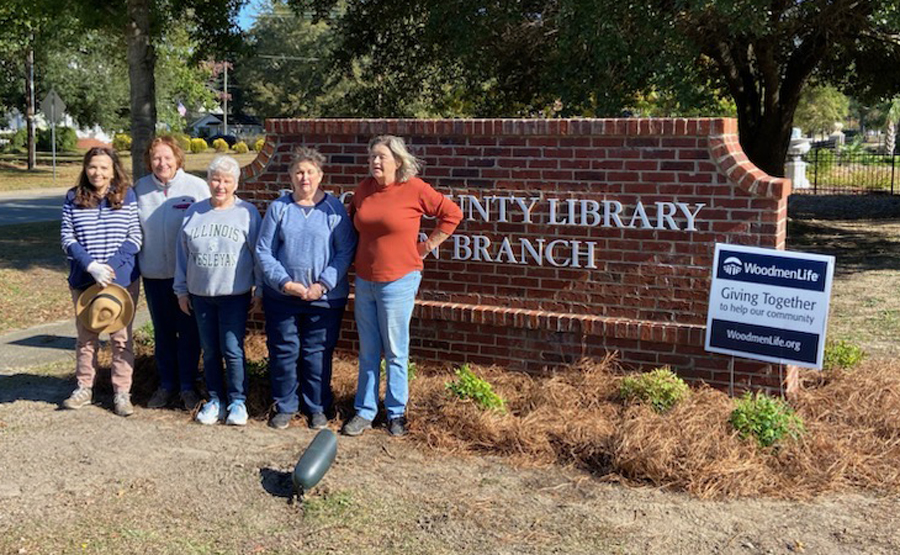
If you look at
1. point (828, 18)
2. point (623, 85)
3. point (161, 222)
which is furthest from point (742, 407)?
point (828, 18)

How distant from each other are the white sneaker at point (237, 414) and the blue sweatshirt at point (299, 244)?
0.74 metres

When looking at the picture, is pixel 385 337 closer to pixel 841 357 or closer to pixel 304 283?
pixel 304 283

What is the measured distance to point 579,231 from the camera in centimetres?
604

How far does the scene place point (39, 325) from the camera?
894 cm

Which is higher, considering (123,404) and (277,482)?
(123,404)

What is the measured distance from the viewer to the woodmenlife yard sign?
516 centimetres

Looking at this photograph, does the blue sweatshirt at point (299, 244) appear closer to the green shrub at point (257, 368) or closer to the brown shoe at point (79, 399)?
the green shrub at point (257, 368)

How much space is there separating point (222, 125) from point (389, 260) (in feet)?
295

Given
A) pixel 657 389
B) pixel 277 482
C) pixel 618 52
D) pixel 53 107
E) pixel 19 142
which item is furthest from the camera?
pixel 19 142

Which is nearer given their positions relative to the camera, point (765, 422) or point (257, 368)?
point (765, 422)

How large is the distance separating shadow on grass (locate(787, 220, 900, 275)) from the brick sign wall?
6.65 metres

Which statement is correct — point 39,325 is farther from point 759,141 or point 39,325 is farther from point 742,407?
point 759,141

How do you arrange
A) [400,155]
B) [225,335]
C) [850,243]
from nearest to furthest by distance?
[400,155]
[225,335]
[850,243]

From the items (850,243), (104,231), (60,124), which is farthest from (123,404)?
(60,124)
